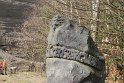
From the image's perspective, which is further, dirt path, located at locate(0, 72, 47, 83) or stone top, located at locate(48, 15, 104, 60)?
dirt path, located at locate(0, 72, 47, 83)

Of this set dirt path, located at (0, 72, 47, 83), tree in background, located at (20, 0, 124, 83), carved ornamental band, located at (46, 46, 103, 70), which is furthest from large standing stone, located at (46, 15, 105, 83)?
dirt path, located at (0, 72, 47, 83)

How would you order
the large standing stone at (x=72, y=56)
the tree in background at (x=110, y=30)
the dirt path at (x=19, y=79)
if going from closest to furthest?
the large standing stone at (x=72, y=56) → the tree in background at (x=110, y=30) → the dirt path at (x=19, y=79)

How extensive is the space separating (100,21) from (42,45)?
9720mm

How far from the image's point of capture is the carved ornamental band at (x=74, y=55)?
15.3ft

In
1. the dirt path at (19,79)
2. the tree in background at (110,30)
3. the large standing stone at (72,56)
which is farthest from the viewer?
the dirt path at (19,79)

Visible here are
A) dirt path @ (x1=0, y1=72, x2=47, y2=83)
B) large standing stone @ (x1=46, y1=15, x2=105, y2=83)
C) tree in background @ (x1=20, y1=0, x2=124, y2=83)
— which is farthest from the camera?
dirt path @ (x1=0, y1=72, x2=47, y2=83)

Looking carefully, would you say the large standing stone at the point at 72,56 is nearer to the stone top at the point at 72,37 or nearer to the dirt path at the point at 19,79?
the stone top at the point at 72,37

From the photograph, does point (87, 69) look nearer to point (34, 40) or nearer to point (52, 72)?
point (52, 72)

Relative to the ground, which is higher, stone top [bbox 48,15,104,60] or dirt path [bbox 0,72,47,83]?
stone top [bbox 48,15,104,60]

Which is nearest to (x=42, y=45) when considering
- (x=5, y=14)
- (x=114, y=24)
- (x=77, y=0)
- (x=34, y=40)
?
(x=34, y=40)

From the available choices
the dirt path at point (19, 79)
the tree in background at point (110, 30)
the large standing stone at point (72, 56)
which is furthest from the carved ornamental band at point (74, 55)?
the dirt path at point (19, 79)

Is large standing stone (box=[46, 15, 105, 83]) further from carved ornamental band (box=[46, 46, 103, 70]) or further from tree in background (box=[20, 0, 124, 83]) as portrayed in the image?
tree in background (box=[20, 0, 124, 83])

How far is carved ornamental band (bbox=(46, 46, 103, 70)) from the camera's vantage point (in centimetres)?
465

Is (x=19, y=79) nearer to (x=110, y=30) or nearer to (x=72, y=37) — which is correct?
(x=110, y=30)
